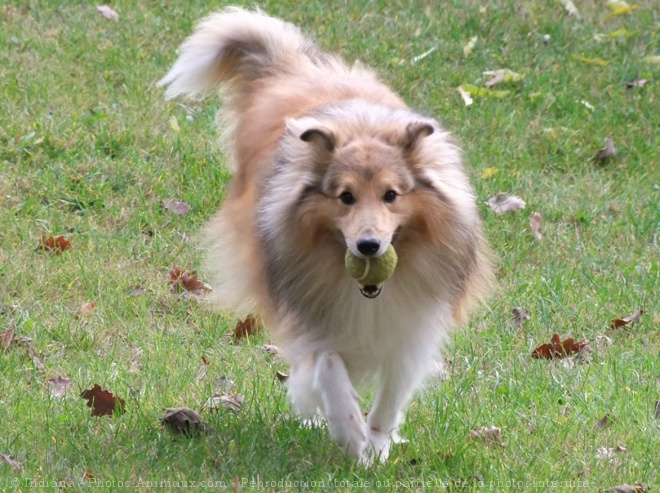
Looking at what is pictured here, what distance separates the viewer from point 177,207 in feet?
23.3

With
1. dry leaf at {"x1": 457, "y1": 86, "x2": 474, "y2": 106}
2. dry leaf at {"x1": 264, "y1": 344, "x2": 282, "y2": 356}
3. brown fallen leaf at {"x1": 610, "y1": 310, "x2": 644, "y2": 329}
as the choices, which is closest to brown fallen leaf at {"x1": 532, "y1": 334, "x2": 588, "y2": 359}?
brown fallen leaf at {"x1": 610, "y1": 310, "x2": 644, "y2": 329}

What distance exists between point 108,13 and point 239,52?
3.91 metres

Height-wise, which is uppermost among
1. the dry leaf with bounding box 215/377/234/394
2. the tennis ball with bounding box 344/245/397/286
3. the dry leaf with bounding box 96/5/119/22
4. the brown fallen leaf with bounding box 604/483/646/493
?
the tennis ball with bounding box 344/245/397/286

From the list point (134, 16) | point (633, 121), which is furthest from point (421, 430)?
point (134, 16)

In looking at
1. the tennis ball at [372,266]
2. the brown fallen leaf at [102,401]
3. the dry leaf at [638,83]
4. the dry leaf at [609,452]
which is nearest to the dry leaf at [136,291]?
the brown fallen leaf at [102,401]

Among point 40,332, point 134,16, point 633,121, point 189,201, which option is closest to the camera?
point 40,332

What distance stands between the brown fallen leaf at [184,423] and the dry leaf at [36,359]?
0.87m

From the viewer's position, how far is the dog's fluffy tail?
6074 millimetres

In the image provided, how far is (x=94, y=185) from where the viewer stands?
23.8 feet

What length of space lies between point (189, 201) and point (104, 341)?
5.71 feet

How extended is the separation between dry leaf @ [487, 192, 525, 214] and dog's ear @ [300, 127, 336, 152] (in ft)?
9.71

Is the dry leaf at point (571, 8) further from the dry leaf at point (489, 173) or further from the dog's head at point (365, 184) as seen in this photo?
the dog's head at point (365, 184)

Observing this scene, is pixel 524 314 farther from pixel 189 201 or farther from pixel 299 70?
pixel 189 201

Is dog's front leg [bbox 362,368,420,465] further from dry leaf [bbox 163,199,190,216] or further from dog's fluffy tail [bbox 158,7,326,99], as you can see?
dry leaf [bbox 163,199,190,216]
